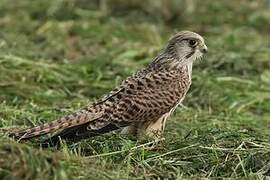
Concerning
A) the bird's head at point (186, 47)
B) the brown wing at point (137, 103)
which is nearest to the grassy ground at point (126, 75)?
the brown wing at point (137, 103)

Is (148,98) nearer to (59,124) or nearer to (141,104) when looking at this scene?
(141,104)

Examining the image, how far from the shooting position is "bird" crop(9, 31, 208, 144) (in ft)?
22.0

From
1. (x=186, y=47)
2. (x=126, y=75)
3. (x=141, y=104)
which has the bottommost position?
(x=126, y=75)

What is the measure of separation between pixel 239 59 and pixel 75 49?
2091 millimetres

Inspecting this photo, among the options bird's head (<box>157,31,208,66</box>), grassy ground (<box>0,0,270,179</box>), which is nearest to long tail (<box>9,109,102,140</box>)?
grassy ground (<box>0,0,270,179</box>)

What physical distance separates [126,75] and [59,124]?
3.50 meters

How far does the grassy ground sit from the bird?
0.15 m

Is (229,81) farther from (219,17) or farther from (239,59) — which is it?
(219,17)

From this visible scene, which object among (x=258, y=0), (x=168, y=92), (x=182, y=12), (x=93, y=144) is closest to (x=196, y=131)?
(x=168, y=92)

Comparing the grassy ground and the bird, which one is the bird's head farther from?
the grassy ground

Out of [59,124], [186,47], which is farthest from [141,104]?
[186,47]

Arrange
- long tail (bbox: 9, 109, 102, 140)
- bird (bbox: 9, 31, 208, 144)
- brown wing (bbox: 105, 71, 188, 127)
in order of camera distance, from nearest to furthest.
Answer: long tail (bbox: 9, 109, 102, 140) < bird (bbox: 9, 31, 208, 144) < brown wing (bbox: 105, 71, 188, 127)

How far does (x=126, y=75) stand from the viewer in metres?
10.1

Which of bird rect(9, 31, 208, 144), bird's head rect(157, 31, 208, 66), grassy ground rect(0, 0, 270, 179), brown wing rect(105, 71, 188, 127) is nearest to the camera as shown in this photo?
grassy ground rect(0, 0, 270, 179)
